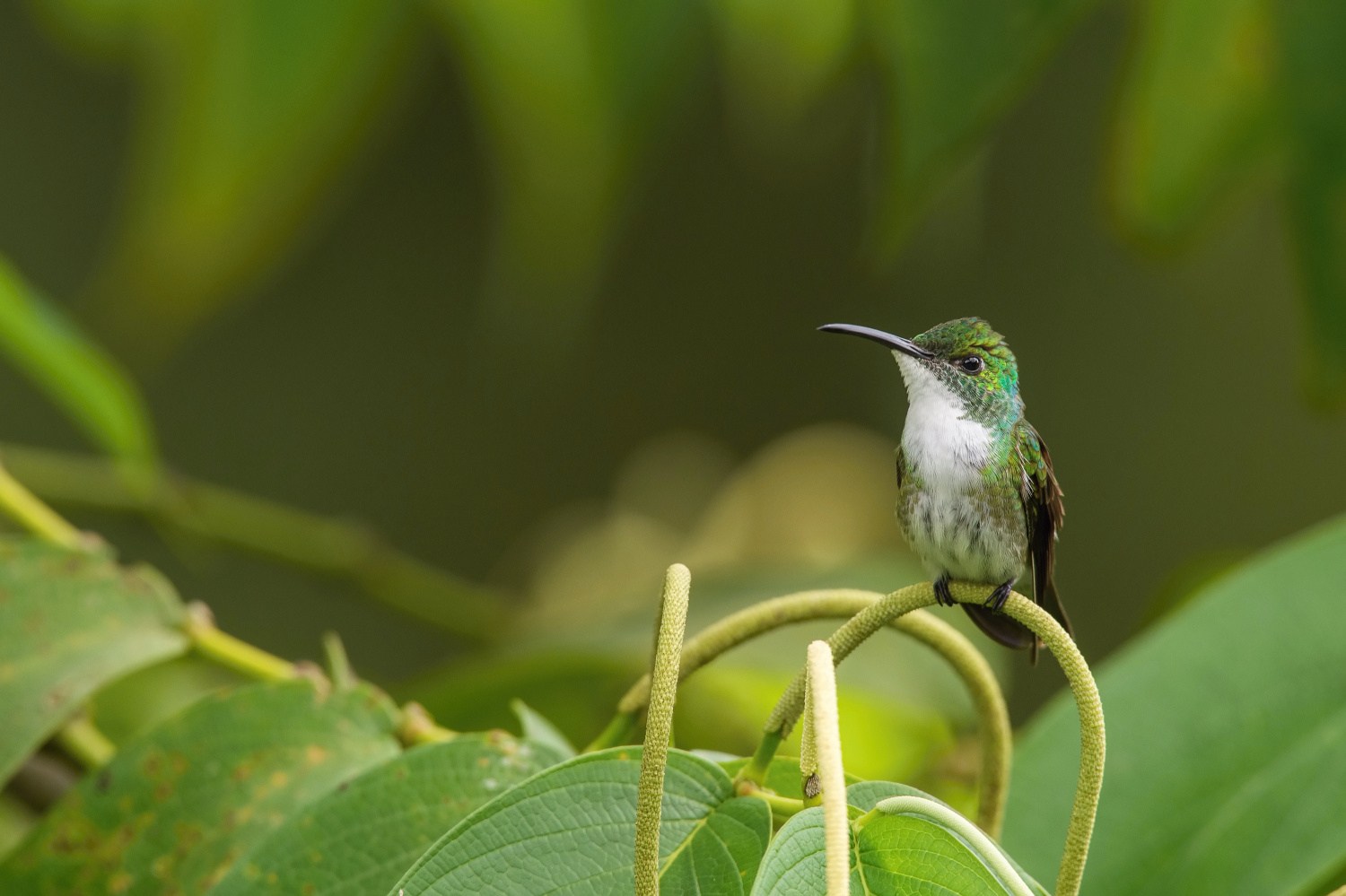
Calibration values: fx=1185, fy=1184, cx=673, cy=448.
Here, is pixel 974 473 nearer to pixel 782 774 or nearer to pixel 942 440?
pixel 942 440

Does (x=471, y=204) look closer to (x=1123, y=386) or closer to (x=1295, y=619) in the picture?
(x=1123, y=386)

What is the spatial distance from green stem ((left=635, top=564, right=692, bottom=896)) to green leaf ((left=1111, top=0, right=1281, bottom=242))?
94 cm

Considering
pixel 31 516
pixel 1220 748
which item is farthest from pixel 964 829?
pixel 31 516

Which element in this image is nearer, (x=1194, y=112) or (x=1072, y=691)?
(x=1072, y=691)

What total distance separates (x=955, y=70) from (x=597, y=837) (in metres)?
0.64

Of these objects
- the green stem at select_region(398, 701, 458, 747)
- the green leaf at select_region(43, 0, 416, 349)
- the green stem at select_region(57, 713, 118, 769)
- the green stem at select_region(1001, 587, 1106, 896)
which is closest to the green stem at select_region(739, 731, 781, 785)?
the green stem at select_region(1001, 587, 1106, 896)

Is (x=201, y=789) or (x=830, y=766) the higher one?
(x=830, y=766)

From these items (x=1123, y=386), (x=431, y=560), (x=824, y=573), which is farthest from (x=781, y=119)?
(x=431, y=560)

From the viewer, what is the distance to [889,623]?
0.47 metres

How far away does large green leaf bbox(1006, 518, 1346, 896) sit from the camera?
673 millimetres

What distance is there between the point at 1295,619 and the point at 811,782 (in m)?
0.46

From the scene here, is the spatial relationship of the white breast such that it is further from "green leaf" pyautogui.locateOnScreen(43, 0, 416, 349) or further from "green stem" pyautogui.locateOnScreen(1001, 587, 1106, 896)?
"green leaf" pyautogui.locateOnScreen(43, 0, 416, 349)

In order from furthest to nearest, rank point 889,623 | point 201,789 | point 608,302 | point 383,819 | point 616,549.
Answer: point 608,302
point 616,549
point 201,789
point 383,819
point 889,623

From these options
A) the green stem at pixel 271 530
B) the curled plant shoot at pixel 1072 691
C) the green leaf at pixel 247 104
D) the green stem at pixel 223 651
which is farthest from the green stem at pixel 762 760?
the green stem at pixel 271 530
